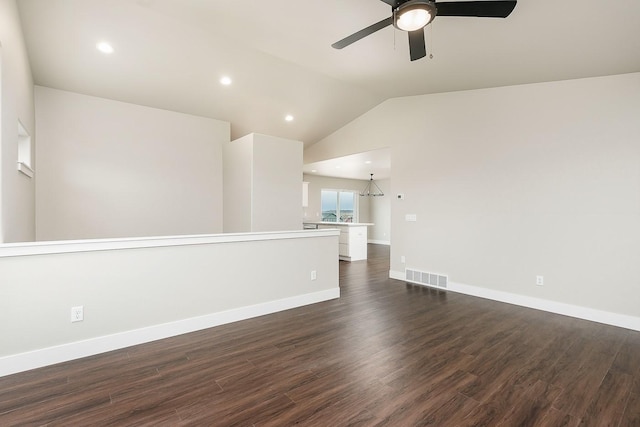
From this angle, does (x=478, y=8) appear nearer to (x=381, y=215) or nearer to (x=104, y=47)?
(x=104, y=47)

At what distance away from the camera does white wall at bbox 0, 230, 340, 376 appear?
234 centimetres

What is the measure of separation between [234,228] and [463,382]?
4.09m

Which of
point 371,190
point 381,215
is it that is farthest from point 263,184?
point 371,190

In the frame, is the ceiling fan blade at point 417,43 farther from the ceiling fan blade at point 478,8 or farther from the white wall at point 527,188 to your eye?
the white wall at point 527,188

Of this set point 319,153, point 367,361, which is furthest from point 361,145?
point 367,361

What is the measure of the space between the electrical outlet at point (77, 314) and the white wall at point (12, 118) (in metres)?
0.76

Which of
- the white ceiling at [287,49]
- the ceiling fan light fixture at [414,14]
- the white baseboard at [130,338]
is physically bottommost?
the white baseboard at [130,338]

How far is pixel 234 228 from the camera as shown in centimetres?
526

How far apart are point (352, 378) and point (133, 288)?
6.97 ft

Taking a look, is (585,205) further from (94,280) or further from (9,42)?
(9,42)

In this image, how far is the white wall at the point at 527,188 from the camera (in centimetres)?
343

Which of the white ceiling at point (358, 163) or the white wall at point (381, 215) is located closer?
the white ceiling at point (358, 163)

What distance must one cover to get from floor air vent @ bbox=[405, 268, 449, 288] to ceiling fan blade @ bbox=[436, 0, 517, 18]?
377 cm

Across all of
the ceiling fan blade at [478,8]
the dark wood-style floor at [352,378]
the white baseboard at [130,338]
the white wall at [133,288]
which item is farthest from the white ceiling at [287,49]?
the white baseboard at [130,338]
